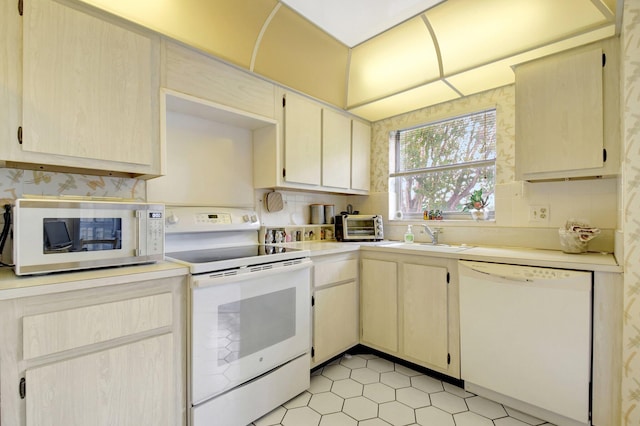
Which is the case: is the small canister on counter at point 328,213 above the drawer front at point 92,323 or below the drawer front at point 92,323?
above

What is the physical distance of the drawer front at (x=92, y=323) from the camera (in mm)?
1039

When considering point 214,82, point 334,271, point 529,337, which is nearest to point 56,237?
Result: point 214,82

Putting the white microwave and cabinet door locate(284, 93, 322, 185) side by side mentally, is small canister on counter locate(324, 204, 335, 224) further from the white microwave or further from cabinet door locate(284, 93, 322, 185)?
the white microwave

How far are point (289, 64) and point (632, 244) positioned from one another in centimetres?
230

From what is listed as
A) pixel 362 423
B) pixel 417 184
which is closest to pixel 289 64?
pixel 417 184

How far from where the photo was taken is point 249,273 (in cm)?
156

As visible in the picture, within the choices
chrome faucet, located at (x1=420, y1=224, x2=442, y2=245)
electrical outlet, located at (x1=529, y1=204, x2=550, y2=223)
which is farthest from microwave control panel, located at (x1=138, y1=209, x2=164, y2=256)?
electrical outlet, located at (x1=529, y1=204, x2=550, y2=223)

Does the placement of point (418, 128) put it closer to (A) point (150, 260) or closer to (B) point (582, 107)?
(B) point (582, 107)

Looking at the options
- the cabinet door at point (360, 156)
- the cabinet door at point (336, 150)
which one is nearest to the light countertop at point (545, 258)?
the cabinet door at point (336, 150)

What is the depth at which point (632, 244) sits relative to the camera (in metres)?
1.30

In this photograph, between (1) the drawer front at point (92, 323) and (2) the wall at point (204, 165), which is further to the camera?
(2) the wall at point (204, 165)

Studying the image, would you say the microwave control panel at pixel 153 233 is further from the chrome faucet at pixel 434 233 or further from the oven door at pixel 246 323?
the chrome faucet at pixel 434 233

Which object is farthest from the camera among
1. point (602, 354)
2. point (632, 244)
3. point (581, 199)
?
point (581, 199)

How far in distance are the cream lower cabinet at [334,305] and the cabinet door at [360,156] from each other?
90cm
